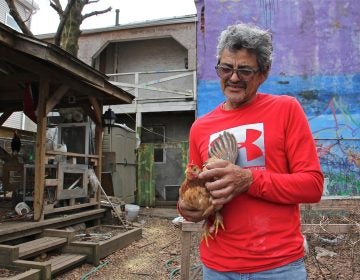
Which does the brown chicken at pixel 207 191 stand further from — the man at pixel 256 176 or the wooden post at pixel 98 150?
the wooden post at pixel 98 150

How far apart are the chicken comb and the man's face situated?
0.23 m

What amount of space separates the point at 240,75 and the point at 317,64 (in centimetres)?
1316

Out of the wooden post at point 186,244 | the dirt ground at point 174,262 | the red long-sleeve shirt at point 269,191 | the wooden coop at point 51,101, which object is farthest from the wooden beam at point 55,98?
the red long-sleeve shirt at point 269,191

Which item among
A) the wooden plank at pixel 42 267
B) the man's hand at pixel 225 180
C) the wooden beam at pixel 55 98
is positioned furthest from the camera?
the wooden beam at pixel 55 98

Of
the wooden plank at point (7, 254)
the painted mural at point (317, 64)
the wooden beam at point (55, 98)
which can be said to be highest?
the painted mural at point (317, 64)

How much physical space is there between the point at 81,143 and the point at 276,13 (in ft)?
29.8

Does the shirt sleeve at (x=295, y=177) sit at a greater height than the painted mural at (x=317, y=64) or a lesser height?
lesser

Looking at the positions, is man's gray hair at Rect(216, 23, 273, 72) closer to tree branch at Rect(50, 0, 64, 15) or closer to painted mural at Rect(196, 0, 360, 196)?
tree branch at Rect(50, 0, 64, 15)

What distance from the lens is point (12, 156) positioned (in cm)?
972

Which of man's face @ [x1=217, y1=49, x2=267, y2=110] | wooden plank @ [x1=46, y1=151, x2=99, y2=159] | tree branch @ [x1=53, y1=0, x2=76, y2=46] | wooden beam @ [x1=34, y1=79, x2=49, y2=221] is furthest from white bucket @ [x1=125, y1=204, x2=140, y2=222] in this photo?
man's face @ [x1=217, y1=49, x2=267, y2=110]

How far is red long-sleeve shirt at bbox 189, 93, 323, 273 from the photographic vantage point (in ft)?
5.45

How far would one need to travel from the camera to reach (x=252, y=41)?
183 centimetres

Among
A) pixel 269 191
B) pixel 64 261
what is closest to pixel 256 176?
pixel 269 191

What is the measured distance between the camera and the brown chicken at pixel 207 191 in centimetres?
175
